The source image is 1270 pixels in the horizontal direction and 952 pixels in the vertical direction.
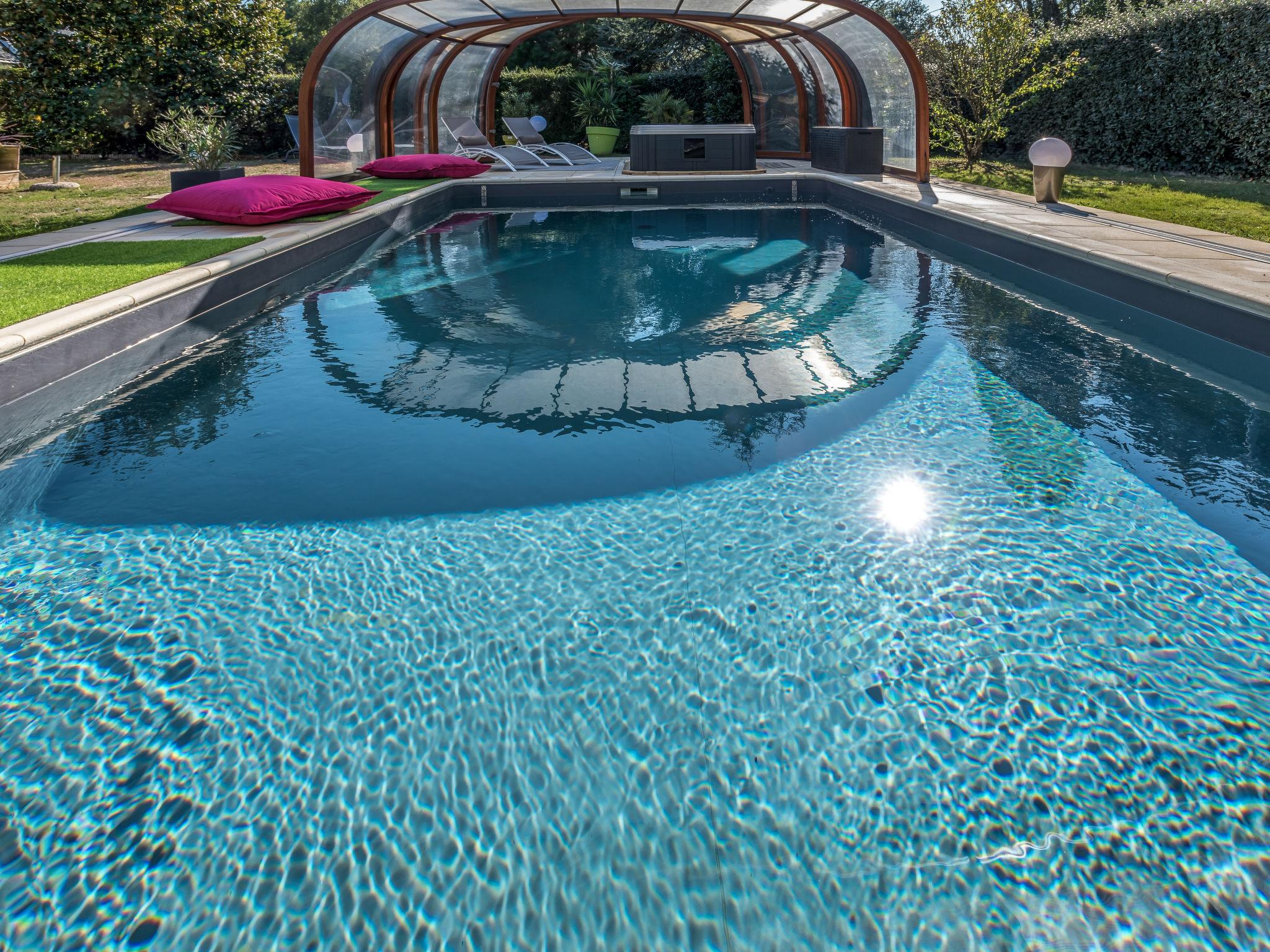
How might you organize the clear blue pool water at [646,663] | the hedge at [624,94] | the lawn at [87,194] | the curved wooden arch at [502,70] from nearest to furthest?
the clear blue pool water at [646,663] < the lawn at [87,194] < the curved wooden arch at [502,70] < the hedge at [624,94]

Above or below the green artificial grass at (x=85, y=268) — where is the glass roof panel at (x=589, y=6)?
above

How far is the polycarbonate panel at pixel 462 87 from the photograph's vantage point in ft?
50.1

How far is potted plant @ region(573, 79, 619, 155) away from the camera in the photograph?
62.1ft

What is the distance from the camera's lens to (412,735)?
6.95ft

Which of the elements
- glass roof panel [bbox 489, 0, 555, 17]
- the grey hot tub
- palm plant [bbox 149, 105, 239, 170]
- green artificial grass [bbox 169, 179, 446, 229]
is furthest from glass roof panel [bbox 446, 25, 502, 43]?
palm plant [bbox 149, 105, 239, 170]

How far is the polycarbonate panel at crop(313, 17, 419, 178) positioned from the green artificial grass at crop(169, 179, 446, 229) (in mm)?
553

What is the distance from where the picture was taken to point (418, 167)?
11.8 metres

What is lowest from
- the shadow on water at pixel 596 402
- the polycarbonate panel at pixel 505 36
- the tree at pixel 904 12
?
the shadow on water at pixel 596 402

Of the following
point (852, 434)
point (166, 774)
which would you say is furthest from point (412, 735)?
point (852, 434)

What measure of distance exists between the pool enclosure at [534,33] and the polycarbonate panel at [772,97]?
1.0 inches

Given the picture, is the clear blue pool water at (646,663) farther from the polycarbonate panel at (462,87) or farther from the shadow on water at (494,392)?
the polycarbonate panel at (462,87)

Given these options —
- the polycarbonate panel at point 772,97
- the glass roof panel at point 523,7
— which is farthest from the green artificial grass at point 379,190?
the polycarbonate panel at point 772,97

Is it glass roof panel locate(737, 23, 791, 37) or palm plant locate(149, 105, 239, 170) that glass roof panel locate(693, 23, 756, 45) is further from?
palm plant locate(149, 105, 239, 170)

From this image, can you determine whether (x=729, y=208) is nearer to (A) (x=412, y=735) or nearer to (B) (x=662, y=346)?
(B) (x=662, y=346)
